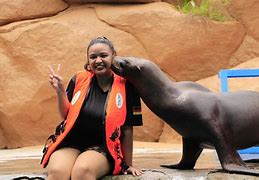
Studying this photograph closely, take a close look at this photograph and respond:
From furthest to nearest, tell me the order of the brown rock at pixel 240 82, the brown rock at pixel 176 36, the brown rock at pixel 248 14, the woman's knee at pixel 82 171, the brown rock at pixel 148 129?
the brown rock at pixel 248 14 → the brown rock at pixel 176 36 → the brown rock at pixel 148 129 → the brown rock at pixel 240 82 → the woman's knee at pixel 82 171

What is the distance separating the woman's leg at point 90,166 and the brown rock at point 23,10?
811 cm

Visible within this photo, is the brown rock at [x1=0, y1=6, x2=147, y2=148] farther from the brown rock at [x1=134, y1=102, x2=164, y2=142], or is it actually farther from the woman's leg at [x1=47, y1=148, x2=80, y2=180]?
the woman's leg at [x1=47, y1=148, x2=80, y2=180]

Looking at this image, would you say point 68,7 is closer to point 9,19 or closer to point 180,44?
point 9,19

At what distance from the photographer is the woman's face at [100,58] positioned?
3.59 meters

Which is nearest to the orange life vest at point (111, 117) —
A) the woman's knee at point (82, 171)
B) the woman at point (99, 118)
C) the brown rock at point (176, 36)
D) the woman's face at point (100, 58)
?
the woman at point (99, 118)

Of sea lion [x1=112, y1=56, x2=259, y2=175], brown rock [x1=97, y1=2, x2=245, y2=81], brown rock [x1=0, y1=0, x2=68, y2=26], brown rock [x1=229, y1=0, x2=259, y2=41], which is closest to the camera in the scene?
sea lion [x1=112, y1=56, x2=259, y2=175]

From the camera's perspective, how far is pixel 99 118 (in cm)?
354

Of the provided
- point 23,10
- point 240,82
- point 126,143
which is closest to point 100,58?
point 126,143

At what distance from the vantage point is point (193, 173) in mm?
3514

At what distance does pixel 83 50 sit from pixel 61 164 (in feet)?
24.0

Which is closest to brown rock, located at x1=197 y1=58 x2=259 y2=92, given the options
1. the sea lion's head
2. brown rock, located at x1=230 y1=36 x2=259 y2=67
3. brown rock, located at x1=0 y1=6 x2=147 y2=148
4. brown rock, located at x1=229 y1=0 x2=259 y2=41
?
brown rock, located at x1=230 y1=36 x2=259 y2=67

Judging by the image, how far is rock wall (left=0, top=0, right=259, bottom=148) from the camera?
10516 mm

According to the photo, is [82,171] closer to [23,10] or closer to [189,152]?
[189,152]

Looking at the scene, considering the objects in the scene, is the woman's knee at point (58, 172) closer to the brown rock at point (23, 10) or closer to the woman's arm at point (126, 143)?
the woman's arm at point (126, 143)
